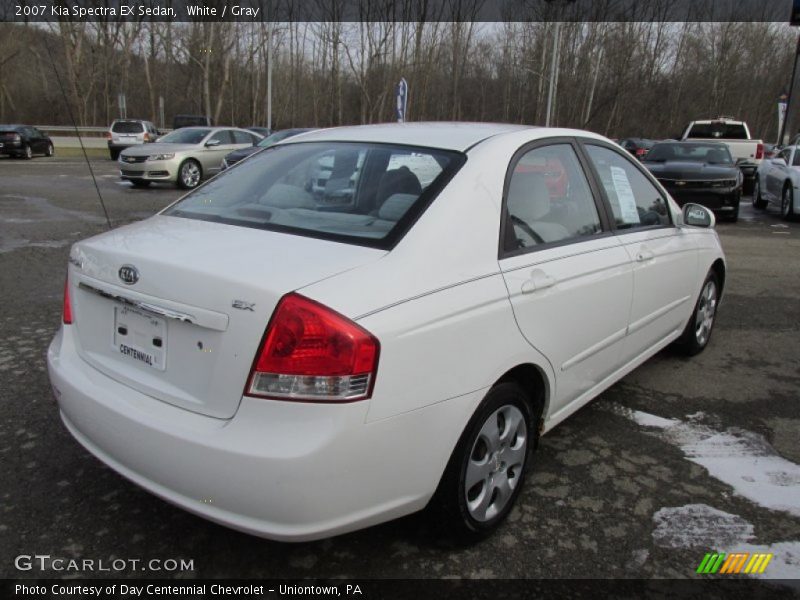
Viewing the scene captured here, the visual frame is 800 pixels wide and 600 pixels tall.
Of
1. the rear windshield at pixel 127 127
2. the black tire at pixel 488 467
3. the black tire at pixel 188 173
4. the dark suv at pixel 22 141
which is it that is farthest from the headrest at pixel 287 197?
the dark suv at pixel 22 141

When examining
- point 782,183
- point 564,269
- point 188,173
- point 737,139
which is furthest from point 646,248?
point 737,139

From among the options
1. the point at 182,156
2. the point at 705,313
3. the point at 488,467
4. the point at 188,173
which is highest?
the point at 182,156

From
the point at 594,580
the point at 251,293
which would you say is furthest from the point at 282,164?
the point at 594,580

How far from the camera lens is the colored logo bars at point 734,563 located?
2398 millimetres

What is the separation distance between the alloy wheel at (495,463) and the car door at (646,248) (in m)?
1.16

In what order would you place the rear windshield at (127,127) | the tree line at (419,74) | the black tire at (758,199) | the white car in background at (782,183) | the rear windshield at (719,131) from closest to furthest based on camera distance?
the white car in background at (782,183), the black tire at (758,199), the rear windshield at (719,131), the rear windshield at (127,127), the tree line at (419,74)

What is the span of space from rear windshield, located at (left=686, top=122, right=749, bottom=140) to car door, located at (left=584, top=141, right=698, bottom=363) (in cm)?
1622

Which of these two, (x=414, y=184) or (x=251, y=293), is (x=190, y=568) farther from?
(x=414, y=184)

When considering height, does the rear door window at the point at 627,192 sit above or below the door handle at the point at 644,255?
above

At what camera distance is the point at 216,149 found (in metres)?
16.7

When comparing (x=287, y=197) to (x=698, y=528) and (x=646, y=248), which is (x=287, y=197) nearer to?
(x=646, y=248)

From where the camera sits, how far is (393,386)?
1.95 meters

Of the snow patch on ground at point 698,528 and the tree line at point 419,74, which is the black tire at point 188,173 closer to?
the snow patch on ground at point 698,528

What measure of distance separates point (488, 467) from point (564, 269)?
0.92 metres
